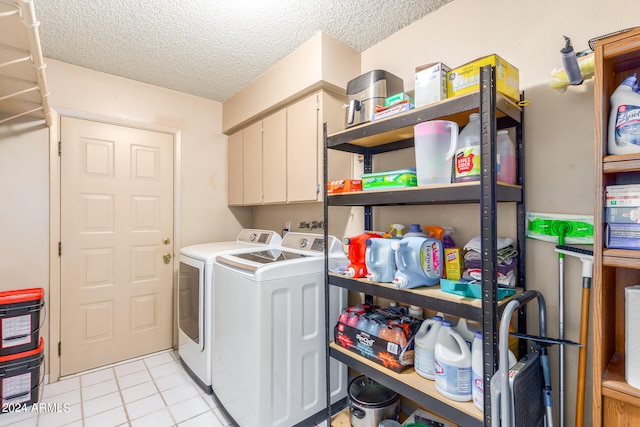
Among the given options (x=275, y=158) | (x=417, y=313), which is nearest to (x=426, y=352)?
(x=417, y=313)

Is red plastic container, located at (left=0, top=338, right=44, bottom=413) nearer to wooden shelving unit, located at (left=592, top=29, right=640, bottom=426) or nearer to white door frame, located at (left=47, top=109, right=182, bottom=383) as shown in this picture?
white door frame, located at (left=47, top=109, right=182, bottom=383)

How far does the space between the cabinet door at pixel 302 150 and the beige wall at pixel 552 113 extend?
105 centimetres

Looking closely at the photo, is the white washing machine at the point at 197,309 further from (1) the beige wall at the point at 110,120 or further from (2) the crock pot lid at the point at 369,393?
(2) the crock pot lid at the point at 369,393

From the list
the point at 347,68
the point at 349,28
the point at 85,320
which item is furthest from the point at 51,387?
the point at 349,28

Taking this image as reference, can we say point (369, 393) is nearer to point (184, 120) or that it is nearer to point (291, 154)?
point (291, 154)

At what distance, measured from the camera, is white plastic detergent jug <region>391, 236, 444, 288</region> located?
4.24 feet

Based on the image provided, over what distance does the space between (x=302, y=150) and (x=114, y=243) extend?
1.85 metres

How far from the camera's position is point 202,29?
1.88 metres

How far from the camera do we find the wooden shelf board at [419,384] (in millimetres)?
1104

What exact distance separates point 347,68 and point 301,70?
32 cm

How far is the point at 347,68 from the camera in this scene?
2.06 meters

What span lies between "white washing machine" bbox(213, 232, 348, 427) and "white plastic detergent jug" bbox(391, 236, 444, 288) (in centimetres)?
54

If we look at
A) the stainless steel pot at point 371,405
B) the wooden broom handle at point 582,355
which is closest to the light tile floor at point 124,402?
the stainless steel pot at point 371,405

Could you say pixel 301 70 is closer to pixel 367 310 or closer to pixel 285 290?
pixel 285 290
